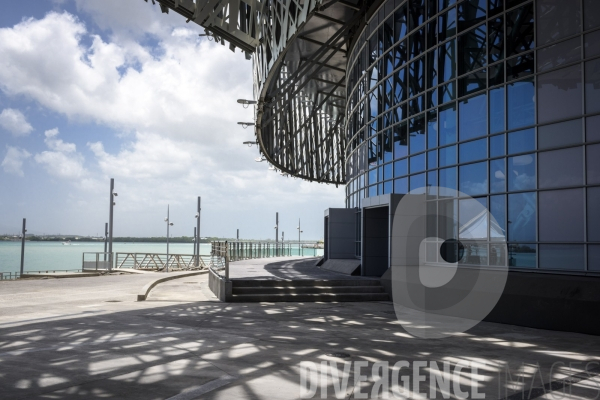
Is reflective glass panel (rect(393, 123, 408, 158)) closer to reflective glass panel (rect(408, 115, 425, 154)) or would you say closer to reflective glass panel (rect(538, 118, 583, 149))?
reflective glass panel (rect(408, 115, 425, 154))

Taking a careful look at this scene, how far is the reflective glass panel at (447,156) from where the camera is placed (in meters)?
18.2

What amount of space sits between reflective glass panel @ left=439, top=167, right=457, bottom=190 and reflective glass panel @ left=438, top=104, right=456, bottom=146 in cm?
99

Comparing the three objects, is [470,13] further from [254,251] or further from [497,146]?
[254,251]

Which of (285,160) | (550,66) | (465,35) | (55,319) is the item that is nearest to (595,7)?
(550,66)

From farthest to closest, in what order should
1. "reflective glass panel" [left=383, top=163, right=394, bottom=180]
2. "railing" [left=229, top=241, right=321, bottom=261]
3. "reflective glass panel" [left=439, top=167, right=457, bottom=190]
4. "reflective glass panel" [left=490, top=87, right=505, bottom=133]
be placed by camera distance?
"railing" [left=229, top=241, right=321, bottom=261] → "reflective glass panel" [left=383, top=163, right=394, bottom=180] → "reflective glass panel" [left=439, top=167, right=457, bottom=190] → "reflective glass panel" [left=490, top=87, right=505, bottom=133]

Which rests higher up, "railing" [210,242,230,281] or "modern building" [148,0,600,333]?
"modern building" [148,0,600,333]

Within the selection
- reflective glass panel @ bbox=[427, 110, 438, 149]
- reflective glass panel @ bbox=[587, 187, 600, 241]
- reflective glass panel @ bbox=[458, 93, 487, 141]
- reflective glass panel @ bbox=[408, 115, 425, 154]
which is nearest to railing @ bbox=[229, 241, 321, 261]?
reflective glass panel @ bbox=[408, 115, 425, 154]

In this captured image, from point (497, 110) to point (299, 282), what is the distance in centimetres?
905

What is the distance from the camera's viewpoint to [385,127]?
23.3 m

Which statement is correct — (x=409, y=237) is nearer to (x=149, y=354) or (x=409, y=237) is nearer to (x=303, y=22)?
(x=303, y=22)

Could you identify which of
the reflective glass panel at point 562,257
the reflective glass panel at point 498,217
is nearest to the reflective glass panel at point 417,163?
the reflective glass panel at point 498,217

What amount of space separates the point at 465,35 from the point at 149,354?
569 inches

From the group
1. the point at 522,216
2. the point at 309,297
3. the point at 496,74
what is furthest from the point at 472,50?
the point at 309,297
